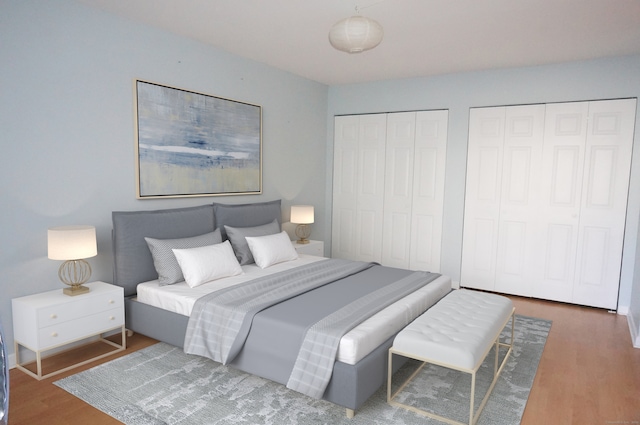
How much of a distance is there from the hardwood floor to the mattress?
0.46 metres

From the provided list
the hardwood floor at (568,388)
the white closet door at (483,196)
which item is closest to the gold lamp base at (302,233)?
the white closet door at (483,196)

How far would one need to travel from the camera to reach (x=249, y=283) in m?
3.24

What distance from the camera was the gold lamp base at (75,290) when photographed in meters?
2.88

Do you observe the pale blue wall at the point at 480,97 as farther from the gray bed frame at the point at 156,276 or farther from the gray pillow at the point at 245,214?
the gray bed frame at the point at 156,276

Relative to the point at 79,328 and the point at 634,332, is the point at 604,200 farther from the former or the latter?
the point at 79,328

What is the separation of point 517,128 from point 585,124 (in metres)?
0.64

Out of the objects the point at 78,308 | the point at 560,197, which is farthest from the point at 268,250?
the point at 560,197

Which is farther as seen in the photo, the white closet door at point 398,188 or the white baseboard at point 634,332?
the white closet door at point 398,188

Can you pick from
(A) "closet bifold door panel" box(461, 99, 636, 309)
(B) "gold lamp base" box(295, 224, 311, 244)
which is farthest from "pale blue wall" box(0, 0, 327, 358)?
(A) "closet bifold door panel" box(461, 99, 636, 309)

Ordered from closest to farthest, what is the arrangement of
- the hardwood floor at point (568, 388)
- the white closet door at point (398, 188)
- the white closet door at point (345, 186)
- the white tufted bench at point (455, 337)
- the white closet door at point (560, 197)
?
the white tufted bench at point (455, 337) < the hardwood floor at point (568, 388) < the white closet door at point (560, 197) < the white closet door at point (398, 188) < the white closet door at point (345, 186)

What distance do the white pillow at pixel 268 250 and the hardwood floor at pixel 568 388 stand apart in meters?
1.15

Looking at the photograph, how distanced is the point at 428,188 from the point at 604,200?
6.00ft

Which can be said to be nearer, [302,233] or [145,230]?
[145,230]

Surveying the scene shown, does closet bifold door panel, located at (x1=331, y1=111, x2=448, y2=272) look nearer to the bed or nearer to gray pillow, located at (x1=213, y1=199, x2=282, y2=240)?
gray pillow, located at (x1=213, y1=199, x2=282, y2=240)
